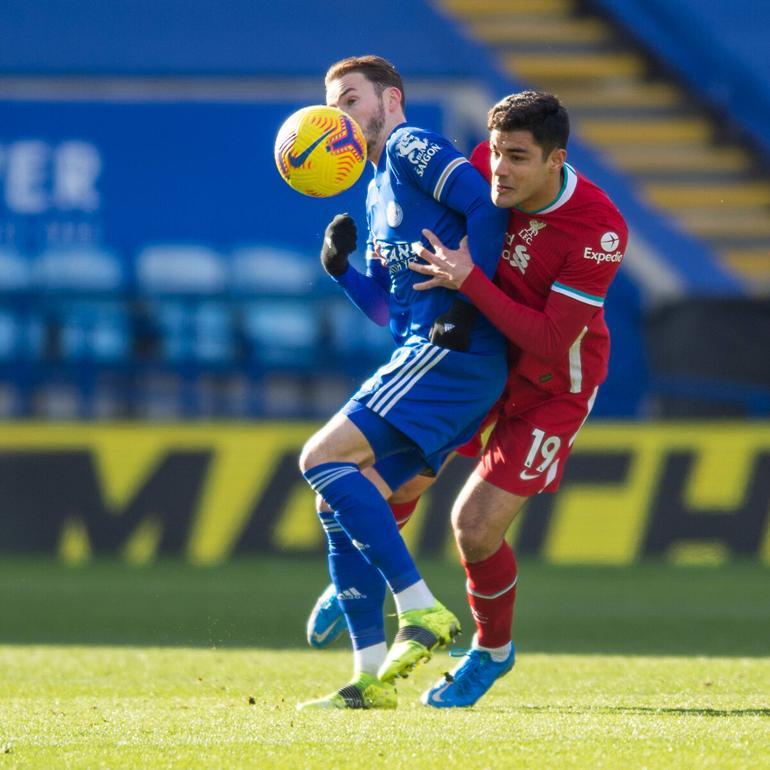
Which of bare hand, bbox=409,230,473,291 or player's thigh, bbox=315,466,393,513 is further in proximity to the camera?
player's thigh, bbox=315,466,393,513

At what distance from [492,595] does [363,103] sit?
67.6 inches

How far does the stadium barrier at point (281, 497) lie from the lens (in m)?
10.6

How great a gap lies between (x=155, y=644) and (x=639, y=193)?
9.72 m

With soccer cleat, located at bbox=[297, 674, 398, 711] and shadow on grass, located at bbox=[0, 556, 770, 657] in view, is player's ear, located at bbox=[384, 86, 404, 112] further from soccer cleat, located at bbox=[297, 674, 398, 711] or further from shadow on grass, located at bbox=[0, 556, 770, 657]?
shadow on grass, located at bbox=[0, 556, 770, 657]

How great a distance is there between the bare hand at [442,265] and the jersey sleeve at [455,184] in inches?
2.9

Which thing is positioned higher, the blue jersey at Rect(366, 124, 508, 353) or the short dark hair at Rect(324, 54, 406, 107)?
the short dark hair at Rect(324, 54, 406, 107)

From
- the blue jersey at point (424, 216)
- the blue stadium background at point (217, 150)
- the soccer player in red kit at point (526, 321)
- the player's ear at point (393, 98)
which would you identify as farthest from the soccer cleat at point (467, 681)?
the blue stadium background at point (217, 150)

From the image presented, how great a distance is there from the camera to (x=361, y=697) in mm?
5055

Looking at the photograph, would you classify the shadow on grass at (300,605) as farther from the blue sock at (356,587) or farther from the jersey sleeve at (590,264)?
the jersey sleeve at (590,264)

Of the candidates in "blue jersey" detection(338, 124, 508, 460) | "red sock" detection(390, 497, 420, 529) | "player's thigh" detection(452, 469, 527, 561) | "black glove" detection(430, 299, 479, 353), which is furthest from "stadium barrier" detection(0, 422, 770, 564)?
"black glove" detection(430, 299, 479, 353)

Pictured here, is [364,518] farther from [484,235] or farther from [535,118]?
[535,118]

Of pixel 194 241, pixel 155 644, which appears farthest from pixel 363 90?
pixel 194 241

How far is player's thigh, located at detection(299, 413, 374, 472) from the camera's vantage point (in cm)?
494

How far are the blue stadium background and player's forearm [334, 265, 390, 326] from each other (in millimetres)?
7813
